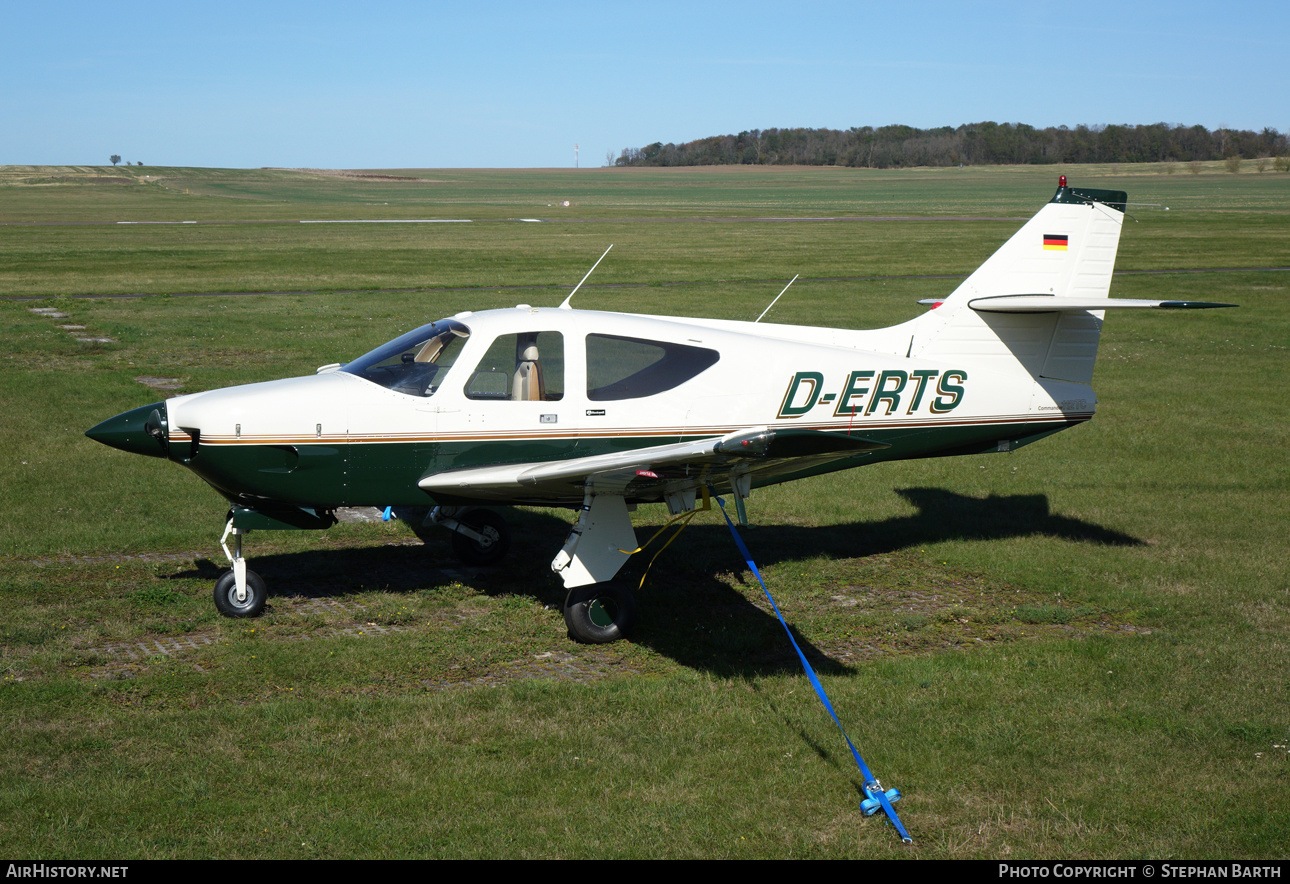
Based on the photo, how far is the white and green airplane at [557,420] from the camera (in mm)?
7355

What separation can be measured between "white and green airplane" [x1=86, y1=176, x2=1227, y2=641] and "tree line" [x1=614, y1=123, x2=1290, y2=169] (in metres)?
171

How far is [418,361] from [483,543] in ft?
7.20

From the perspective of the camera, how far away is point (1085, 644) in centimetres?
746

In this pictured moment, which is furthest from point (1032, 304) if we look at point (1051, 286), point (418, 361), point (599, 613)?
point (418, 361)

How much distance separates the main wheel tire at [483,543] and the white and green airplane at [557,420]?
1451 millimetres

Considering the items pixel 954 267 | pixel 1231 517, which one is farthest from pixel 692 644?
pixel 954 267

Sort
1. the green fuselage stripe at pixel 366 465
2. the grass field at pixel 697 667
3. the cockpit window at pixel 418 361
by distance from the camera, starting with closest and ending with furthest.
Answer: the grass field at pixel 697 667 → the green fuselage stripe at pixel 366 465 → the cockpit window at pixel 418 361

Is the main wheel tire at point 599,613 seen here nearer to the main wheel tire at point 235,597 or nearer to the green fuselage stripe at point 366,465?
the green fuselage stripe at point 366,465

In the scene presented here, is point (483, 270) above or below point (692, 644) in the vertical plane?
above

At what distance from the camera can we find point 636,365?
26.4 feet

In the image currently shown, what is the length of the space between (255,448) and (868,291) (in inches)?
953

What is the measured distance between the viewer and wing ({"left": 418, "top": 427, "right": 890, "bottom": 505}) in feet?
19.3

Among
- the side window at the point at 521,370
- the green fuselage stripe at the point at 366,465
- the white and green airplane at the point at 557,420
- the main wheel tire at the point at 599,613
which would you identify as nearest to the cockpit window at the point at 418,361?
the white and green airplane at the point at 557,420
